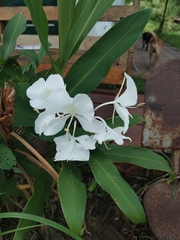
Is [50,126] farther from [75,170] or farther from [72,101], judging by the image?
[75,170]

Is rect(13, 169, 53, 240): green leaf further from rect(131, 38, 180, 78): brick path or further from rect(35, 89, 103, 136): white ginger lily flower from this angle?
rect(131, 38, 180, 78): brick path

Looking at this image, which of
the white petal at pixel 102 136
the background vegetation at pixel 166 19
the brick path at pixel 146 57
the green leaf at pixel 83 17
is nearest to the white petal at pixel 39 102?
the white petal at pixel 102 136

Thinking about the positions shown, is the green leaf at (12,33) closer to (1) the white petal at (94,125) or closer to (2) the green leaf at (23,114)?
(2) the green leaf at (23,114)

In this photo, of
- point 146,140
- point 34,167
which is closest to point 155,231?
point 146,140

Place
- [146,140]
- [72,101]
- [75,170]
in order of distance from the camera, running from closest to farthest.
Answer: [72,101] < [75,170] < [146,140]

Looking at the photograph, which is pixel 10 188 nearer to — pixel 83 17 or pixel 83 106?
pixel 83 106

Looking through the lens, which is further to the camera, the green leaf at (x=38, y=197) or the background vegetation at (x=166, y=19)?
the background vegetation at (x=166, y=19)

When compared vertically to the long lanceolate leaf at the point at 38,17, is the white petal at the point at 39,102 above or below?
below
